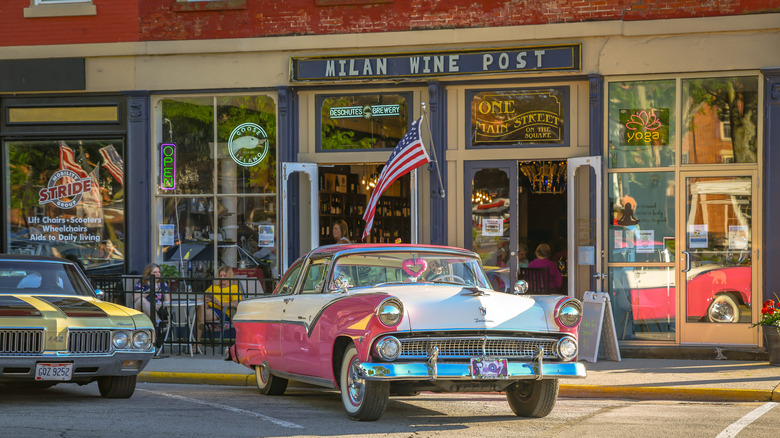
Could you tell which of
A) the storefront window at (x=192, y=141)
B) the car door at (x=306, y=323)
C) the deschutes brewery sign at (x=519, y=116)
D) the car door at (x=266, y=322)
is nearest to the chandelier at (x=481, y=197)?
the deschutes brewery sign at (x=519, y=116)

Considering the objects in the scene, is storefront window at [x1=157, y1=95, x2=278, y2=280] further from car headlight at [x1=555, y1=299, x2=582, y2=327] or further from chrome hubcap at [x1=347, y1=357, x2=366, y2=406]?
car headlight at [x1=555, y1=299, x2=582, y2=327]

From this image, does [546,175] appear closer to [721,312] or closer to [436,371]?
[721,312]

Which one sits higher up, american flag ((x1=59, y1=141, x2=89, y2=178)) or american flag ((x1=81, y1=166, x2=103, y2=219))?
american flag ((x1=59, y1=141, x2=89, y2=178))

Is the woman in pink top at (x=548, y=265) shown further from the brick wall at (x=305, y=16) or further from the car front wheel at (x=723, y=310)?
the brick wall at (x=305, y=16)

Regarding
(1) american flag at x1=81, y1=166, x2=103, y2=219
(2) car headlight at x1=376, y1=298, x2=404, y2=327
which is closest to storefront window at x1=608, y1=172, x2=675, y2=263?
(2) car headlight at x1=376, y1=298, x2=404, y2=327

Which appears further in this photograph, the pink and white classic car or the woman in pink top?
the woman in pink top

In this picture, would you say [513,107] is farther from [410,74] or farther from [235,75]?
[235,75]

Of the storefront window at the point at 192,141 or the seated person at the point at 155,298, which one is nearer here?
the seated person at the point at 155,298

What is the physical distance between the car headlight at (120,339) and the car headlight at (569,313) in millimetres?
4160

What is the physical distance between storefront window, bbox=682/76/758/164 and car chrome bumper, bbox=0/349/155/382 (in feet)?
28.1

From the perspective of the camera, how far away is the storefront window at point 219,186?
16.3 metres

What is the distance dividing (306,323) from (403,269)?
104 cm

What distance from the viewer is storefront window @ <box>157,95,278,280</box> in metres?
16.3

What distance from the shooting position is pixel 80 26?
1669 centimetres
